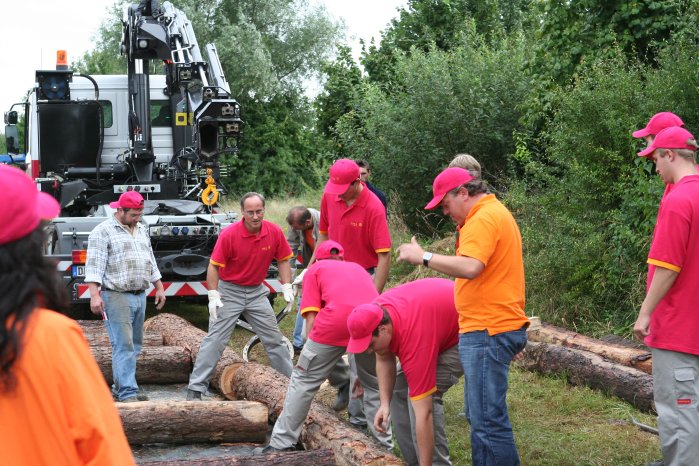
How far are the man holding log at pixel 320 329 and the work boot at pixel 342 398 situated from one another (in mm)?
1085

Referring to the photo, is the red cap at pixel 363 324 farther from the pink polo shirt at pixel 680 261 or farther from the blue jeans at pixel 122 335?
the blue jeans at pixel 122 335

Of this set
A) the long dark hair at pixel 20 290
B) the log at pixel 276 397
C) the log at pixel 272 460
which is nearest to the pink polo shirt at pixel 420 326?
the log at pixel 276 397

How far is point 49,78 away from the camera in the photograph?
43.0 ft

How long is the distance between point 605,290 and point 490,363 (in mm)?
5294

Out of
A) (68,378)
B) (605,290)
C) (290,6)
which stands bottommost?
(605,290)

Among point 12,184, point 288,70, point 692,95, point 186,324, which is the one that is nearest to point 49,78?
point 186,324

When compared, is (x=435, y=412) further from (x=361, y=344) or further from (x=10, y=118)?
(x=10, y=118)

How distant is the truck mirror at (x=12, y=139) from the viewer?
43.0ft

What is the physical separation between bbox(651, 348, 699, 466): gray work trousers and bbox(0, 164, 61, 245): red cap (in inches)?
146

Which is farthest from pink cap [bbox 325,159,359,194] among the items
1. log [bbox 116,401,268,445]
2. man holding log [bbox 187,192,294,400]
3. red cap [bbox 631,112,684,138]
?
red cap [bbox 631,112,684,138]

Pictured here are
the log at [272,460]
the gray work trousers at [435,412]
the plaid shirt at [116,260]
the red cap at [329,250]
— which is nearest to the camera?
the gray work trousers at [435,412]

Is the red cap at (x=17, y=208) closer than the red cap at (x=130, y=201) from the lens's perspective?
Yes

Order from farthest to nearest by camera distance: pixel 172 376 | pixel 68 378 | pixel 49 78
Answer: pixel 49 78 → pixel 172 376 → pixel 68 378

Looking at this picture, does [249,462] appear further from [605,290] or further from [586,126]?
[586,126]
